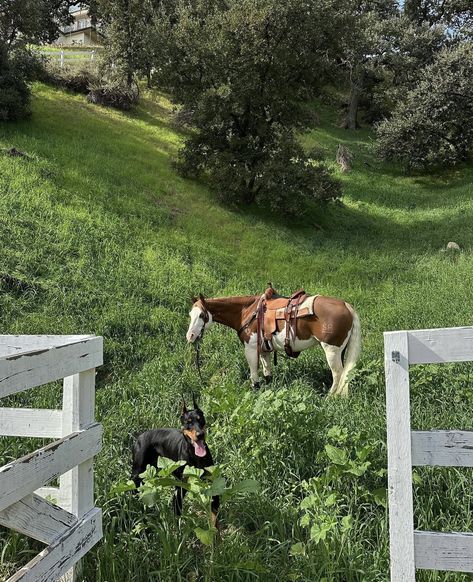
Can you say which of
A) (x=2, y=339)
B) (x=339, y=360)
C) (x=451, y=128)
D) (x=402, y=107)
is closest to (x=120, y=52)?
(x=402, y=107)

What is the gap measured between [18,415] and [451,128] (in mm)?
29514

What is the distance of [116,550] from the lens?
Answer: 3.00 meters

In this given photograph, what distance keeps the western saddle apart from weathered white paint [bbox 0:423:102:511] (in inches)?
164

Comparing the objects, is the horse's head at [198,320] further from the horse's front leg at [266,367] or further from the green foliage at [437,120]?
the green foliage at [437,120]

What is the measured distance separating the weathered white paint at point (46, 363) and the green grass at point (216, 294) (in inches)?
46.7

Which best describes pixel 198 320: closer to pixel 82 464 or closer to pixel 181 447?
pixel 181 447

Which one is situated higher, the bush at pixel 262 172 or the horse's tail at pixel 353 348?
the bush at pixel 262 172

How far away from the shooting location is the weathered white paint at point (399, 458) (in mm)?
2285

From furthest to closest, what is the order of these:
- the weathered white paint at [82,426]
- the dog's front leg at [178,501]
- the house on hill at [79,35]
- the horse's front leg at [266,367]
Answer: the house on hill at [79,35] < the horse's front leg at [266,367] < the dog's front leg at [178,501] < the weathered white paint at [82,426]

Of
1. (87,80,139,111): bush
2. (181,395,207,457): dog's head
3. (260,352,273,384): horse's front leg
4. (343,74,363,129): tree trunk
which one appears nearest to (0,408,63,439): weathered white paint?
(181,395,207,457): dog's head

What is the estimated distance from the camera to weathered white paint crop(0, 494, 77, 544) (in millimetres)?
2285

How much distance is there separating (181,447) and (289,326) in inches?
136

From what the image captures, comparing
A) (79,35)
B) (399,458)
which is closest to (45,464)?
(399,458)

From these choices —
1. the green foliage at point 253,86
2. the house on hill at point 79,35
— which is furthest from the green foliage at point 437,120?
the house on hill at point 79,35
